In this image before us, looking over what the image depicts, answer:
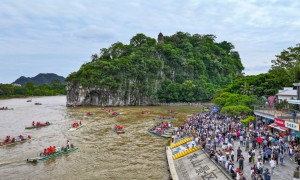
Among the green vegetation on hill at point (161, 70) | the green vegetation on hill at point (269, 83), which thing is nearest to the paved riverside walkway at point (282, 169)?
the green vegetation on hill at point (269, 83)

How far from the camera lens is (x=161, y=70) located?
111 metres

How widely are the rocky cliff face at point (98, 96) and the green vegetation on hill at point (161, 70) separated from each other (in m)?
0.81

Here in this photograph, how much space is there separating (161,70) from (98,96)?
27763mm

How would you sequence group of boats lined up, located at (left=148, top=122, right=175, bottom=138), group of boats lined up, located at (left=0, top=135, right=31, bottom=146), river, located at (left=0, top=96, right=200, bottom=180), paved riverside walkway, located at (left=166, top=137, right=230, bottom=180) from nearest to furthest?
paved riverside walkway, located at (left=166, top=137, right=230, bottom=180), river, located at (left=0, top=96, right=200, bottom=180), group of boats lined up, located at (left=0, top=135, right=31, bottom=146), group of boats lined up, located at (left=148, top=122, right=175, bottom=138)

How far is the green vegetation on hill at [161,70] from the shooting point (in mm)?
98688

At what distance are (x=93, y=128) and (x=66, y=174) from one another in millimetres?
23621

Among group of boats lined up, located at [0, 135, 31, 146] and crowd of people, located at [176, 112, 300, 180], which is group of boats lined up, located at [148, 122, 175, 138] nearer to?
crowd of people, located at [176, 112, 300, 180]

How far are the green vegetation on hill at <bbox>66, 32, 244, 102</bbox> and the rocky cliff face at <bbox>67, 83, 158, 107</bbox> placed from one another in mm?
808

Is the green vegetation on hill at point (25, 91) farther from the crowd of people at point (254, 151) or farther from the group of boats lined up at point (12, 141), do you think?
the crowd of people at point (254, 151)

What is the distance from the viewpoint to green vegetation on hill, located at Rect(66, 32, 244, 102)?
324 ft

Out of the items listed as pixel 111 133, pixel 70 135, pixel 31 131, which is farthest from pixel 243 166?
pixel 31 131

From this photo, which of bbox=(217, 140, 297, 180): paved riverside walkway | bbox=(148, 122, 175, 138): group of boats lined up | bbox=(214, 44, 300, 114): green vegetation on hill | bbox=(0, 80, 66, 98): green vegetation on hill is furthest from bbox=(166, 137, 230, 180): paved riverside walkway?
bbox=(0, 80, 66, 98): green vegetation on hill

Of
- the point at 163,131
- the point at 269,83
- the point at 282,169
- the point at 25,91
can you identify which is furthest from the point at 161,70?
the point at 25,91

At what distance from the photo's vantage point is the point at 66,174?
25297 mm
